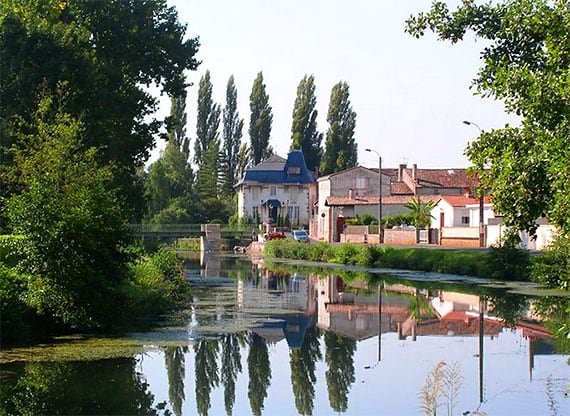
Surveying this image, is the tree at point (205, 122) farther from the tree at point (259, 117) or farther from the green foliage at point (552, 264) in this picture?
the green foliage at point (552, 264)

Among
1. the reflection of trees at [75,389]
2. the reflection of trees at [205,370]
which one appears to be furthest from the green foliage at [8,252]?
the reflection of trees at [75,389]

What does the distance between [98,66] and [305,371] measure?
94.5 feet

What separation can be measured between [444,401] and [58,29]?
102ft

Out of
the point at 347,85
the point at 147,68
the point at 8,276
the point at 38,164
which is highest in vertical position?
the point at 347,85

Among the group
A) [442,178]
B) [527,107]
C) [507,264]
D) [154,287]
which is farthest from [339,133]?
[527,107]

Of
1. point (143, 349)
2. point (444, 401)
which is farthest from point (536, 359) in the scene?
point (143, 349)

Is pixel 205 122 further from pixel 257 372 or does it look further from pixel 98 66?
pixel 257 372

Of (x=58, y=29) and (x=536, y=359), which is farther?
(x=58, y=29)

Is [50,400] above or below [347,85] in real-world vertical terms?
below

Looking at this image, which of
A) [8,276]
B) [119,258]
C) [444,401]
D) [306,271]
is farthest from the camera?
[306,271]

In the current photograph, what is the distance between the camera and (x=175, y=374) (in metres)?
18.2

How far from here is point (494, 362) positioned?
20.0 m

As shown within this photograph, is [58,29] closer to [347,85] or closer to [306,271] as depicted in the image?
[306,271]

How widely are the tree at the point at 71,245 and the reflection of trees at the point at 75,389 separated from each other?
354cm
